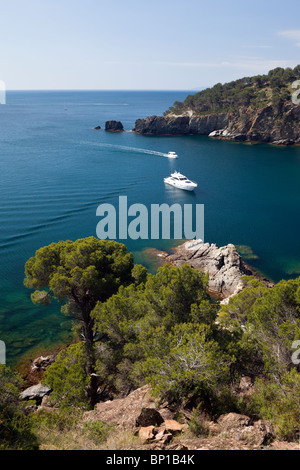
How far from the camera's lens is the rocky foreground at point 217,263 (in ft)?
116

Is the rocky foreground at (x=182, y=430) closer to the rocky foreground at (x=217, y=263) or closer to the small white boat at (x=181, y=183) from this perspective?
the rocky foreground at (x=217, y=263)

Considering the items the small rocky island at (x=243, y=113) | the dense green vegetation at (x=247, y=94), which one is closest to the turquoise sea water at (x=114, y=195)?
the small rocky island at (x=243, y=113)

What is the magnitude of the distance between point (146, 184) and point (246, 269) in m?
33.7

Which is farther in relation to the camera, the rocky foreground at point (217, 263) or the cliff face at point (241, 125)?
the cliff face at point (241, 125)

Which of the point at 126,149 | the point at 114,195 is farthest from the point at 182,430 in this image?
the point at 126,149

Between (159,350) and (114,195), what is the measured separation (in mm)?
46070

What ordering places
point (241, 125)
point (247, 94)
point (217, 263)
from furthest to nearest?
1. point (247, 94)
2. point (241, 125)
3. point (217, 263)

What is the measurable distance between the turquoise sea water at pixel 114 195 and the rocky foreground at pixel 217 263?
9.47ft

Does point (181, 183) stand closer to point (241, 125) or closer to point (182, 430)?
point (182, 430)

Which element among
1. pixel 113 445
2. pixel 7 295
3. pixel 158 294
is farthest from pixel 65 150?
pixel 113 445

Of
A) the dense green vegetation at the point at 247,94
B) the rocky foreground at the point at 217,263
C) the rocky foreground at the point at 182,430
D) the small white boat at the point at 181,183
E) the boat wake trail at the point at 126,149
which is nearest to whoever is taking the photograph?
the rocky foreground at the point at 182,430

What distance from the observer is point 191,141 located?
362 ft

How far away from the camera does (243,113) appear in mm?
111000

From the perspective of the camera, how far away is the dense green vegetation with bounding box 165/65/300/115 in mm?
109062
